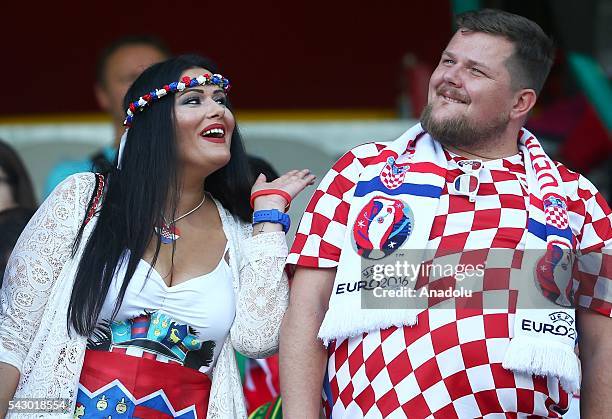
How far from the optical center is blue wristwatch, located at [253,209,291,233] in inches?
129

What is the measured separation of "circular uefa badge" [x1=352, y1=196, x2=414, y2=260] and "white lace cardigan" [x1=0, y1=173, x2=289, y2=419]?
0.83 ft

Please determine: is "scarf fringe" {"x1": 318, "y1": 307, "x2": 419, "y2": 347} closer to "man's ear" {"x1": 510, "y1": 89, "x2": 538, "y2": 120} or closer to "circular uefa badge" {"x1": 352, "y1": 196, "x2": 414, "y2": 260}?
"circular uefa badge" {"x1": 352, "y1": 196, "x2": 414, "y2": 260}

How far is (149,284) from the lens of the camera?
3.19m

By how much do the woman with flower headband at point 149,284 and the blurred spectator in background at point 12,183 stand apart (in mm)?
890

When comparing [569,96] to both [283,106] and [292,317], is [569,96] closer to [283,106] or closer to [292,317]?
[283,106]

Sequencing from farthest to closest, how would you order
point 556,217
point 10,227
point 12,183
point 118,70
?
point 118,70 < point 12,183 < point 10,227 < point 556,217

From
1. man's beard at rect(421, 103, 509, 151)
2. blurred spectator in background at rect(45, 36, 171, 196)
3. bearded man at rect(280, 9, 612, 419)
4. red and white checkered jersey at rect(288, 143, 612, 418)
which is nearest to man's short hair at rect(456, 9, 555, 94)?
bearded man at rect(280, 9, 612, 419)

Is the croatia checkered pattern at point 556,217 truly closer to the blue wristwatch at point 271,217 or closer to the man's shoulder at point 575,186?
the man's shoulder at point 575,186

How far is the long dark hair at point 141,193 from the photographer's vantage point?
3.15 m

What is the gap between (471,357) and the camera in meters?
2.99

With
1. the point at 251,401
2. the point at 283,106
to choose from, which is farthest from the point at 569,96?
the point at 251,401

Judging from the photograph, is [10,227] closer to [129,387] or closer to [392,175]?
[129,387]

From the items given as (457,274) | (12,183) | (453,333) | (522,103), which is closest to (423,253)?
(457,274)

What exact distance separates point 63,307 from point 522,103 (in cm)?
146
